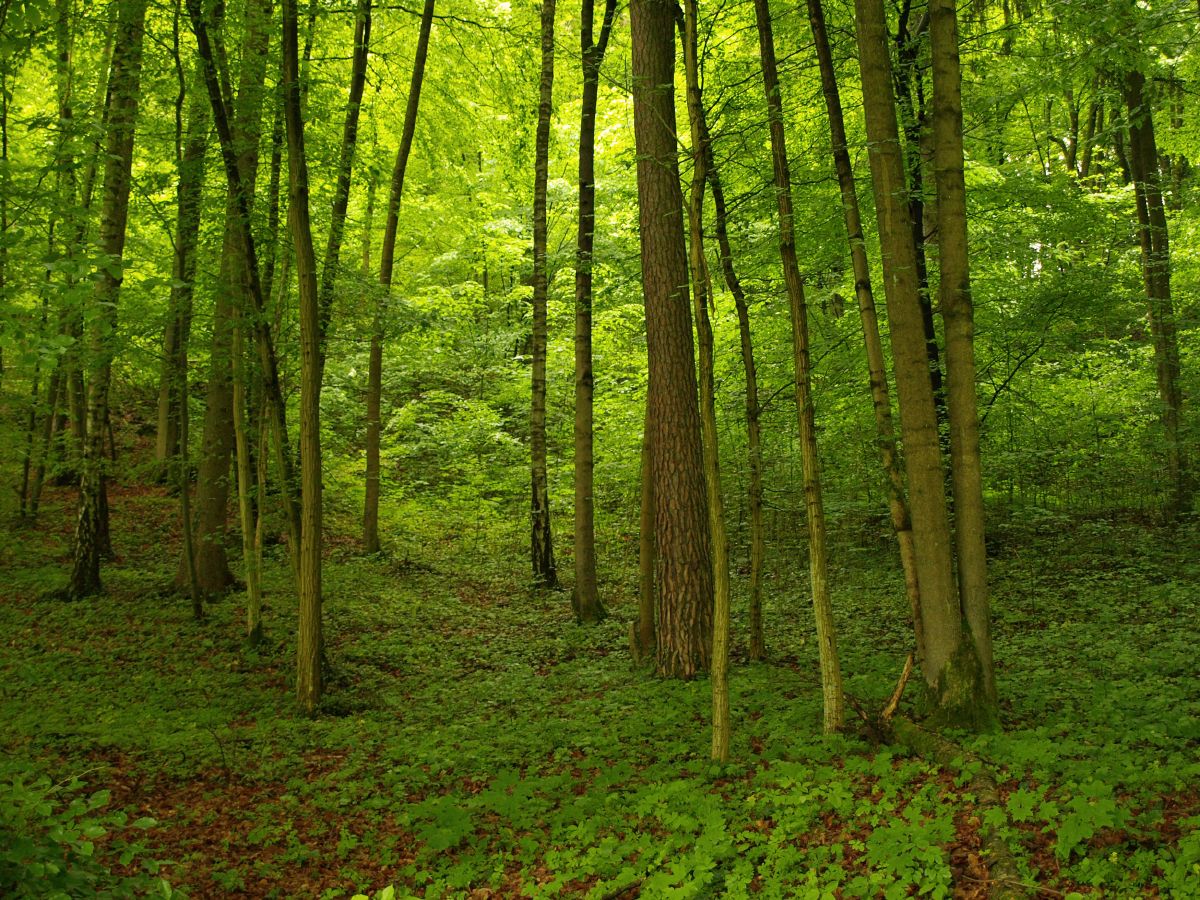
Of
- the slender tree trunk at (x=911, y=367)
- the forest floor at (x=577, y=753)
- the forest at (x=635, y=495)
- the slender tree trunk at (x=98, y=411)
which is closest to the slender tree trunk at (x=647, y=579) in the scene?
the forest at (x=635, y=495)

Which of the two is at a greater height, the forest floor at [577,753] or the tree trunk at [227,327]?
the tree trunk at [227,327]

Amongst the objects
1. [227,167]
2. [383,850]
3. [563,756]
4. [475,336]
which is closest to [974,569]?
[563,756]

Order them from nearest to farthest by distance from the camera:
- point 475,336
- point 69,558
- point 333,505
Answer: point 69,558 < point 333,505 < point 475,336

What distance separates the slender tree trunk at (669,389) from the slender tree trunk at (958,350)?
2.66 m

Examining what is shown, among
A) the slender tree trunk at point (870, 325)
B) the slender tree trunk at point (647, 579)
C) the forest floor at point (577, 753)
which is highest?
the slender tree trunk at point (870, 325)

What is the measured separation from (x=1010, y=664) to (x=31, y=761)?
27.6ft

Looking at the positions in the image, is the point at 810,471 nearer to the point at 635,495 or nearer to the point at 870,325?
the point at 870,325

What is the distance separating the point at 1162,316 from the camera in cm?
1130

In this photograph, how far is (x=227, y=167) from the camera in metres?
8.07

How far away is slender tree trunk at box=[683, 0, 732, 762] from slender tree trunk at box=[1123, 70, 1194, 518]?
835 centimetres

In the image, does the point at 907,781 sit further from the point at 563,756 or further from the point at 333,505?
the point at 333,505

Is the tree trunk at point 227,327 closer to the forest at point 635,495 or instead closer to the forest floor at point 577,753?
the forest at point 635,495

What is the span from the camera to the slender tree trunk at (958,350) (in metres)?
5.68

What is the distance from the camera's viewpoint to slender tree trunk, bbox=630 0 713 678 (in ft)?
26.6
